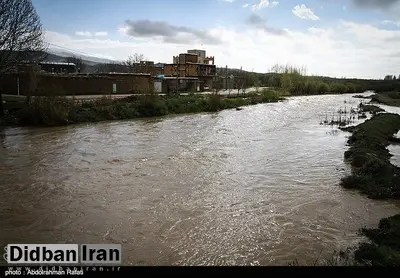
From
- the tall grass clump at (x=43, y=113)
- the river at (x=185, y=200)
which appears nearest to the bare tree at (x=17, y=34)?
the tall grass clump at (x=43, y=113)

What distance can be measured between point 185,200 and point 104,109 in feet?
76.0

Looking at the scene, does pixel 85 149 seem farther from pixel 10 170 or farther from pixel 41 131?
pixel 41 131

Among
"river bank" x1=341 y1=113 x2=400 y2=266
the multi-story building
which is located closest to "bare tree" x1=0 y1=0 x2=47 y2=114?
"river bank" x1=341 y1=113 x2=400 y2=266

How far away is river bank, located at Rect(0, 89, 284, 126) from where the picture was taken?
27.6 meters

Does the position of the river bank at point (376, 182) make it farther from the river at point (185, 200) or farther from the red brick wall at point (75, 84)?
the red brick wall at point (75, 84)

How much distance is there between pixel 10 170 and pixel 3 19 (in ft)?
59.9

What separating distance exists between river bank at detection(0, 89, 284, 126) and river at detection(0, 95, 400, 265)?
6.13 m

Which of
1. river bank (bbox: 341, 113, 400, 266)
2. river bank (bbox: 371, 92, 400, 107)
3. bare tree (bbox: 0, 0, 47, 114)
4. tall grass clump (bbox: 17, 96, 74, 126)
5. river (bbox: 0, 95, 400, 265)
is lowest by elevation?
river (bbox: 0, 95, 400, 265)

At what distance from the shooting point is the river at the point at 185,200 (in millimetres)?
8250

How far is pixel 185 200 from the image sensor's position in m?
11.4

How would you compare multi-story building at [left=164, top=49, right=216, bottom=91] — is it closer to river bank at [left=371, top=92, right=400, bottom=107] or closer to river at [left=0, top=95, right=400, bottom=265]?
river bank at [left=371, top=92, right=400, bottom=107]

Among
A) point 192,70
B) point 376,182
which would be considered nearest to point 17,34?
point 376,182

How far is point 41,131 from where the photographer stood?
83.0 feet

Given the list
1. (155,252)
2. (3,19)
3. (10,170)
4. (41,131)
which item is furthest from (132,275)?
(3,19)
